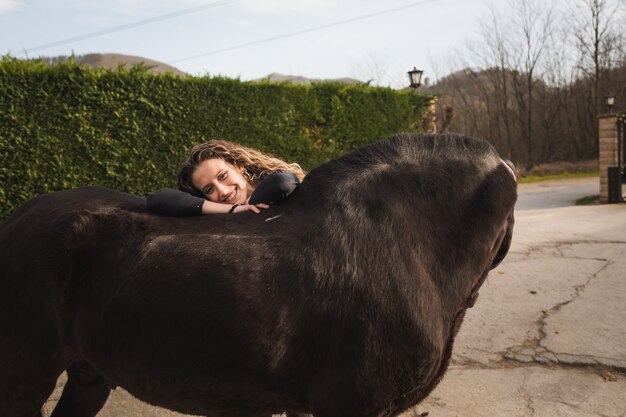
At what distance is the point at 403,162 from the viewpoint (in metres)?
1.84

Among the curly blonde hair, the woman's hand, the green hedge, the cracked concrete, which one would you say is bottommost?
the cracked concrete

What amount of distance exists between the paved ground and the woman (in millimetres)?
1663

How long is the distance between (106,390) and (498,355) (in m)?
Answer: 2.89

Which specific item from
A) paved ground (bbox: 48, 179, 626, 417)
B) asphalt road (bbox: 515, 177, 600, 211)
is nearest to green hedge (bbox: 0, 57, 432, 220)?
paved ground (bbox: 48, 179, 626, 417)

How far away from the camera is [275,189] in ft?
6.05

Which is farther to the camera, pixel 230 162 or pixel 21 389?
pixel 230 162

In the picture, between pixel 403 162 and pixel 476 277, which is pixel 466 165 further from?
pixel 476 277

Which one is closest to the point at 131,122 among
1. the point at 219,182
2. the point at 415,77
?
the point at 219,182

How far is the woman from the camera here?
1.86 meters

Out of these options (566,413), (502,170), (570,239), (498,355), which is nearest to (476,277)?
(502,170)

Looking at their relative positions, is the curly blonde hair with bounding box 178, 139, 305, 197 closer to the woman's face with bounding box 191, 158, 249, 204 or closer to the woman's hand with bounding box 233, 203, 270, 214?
the woman's face with bounding box 191, 158, 249, 204

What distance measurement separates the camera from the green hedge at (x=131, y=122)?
6.07 meters

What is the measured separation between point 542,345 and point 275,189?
307cm

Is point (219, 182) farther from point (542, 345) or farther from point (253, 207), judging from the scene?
point (542, 345)
